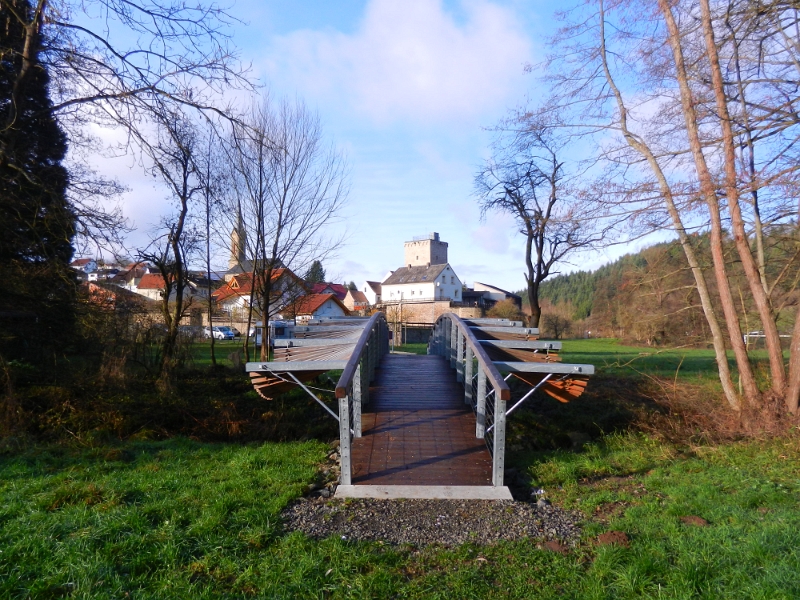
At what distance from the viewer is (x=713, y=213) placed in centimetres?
1051

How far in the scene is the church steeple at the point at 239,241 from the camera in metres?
15.4

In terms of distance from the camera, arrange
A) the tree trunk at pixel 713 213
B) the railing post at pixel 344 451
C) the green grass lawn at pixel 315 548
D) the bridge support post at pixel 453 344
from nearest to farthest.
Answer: the green grass lawn at pixel 315 548 → the railing post at pixel 344 451 → the tree trunk at pixel 713 213 → the bridge support post at pixel 453 344

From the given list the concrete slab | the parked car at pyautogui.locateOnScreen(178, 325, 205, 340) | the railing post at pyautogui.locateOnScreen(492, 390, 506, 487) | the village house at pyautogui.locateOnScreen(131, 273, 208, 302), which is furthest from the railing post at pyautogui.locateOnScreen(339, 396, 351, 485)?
the village house at pyautogui.locateOnScreen(131, 273, 208, 302)

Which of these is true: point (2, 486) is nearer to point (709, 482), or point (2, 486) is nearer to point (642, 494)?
point (642, 494)

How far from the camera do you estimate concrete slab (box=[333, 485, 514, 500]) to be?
612cm

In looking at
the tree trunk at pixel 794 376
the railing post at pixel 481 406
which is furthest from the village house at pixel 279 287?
the tree trunk at pixel 794 376

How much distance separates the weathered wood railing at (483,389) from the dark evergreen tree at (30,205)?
6.41 meters

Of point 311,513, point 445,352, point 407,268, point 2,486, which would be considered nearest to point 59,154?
point 2,486

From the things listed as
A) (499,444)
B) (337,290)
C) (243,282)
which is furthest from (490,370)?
(337,290)

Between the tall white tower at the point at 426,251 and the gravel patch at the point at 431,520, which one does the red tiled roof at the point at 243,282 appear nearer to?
the gravel patch at the point at 431,520

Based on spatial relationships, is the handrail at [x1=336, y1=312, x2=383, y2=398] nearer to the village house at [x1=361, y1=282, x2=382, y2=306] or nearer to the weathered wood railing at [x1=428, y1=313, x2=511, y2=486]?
the weathered wood railing at [x1=428, y1=313, x2=511, y2=486]

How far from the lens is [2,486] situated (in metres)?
5.96

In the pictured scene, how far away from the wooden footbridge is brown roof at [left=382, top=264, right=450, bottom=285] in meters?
59.8

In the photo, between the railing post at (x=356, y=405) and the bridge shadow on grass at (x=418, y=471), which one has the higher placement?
the railing post at (x=356, y=405)
